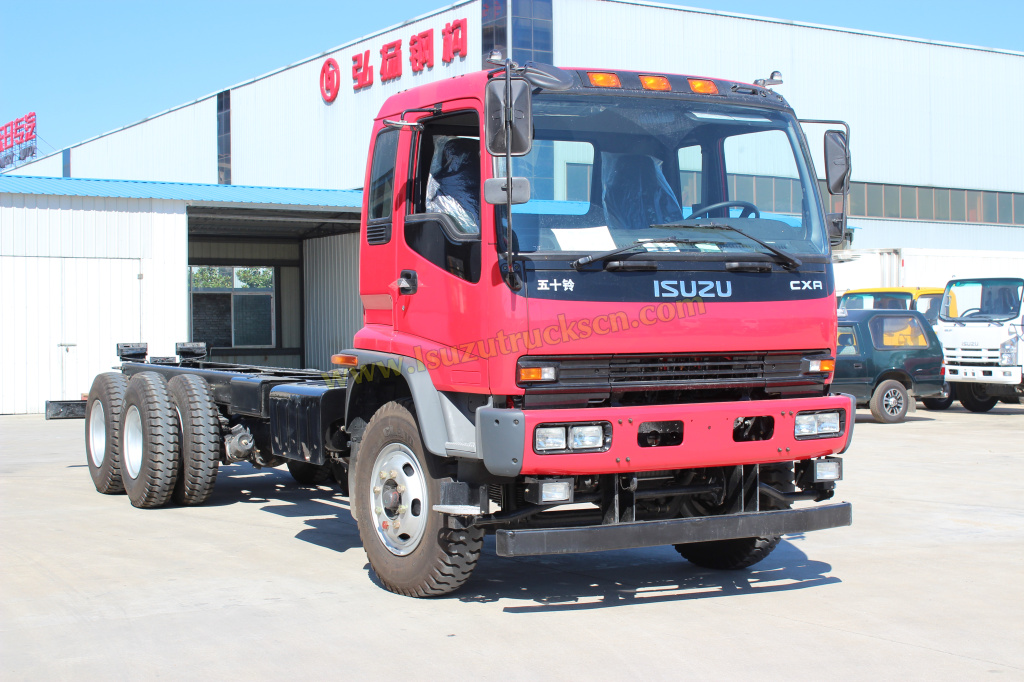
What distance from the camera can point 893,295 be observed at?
79.8ft

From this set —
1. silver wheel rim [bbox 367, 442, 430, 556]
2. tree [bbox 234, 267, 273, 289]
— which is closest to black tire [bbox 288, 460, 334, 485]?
silver wheel rim [bbox 367, 442, 430, 556]

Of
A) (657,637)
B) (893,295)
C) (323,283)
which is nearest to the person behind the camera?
(657,637)

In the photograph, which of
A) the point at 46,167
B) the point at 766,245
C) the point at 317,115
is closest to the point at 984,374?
the point at 766,245

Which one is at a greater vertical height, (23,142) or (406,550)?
(23,142)

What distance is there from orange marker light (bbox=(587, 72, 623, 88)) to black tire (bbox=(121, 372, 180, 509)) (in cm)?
517

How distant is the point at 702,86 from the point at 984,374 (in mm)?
14363

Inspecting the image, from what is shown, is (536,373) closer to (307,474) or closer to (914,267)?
(307,474)

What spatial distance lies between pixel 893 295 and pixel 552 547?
68.6 ft

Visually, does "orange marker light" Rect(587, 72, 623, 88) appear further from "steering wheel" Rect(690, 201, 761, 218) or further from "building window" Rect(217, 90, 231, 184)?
"building window" Rect(217, 90, 231, 184)

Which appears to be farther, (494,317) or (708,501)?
Result: (708,501)

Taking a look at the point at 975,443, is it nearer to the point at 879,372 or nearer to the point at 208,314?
the point at 879,372

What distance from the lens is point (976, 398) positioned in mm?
19688

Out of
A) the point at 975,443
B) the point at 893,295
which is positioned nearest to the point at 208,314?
the point at 893,295

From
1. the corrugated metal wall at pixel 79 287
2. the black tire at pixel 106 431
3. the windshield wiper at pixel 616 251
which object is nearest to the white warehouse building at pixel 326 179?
the corrugated metal wall at pixel 79 287
